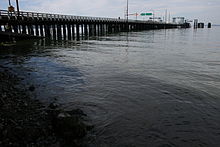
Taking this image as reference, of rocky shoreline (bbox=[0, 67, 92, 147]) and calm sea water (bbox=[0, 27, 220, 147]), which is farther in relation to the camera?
calm sea water (bbox=[0, 27, 220, 147])

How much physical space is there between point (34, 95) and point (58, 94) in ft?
3.18

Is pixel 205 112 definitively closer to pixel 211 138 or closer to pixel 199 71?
pixel 211 138

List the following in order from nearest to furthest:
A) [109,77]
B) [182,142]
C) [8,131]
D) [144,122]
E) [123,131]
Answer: [8,131] < [182,142] < [123,131] < [144,122] < [109,77]

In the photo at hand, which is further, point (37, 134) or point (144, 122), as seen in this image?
point (144, 122)

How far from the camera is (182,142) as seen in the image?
4.85m

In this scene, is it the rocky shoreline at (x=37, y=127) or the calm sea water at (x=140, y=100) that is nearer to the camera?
the rocky shoreline at (x=37, y=127)

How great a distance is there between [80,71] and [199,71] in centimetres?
799

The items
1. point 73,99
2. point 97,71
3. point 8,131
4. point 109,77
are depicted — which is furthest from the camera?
point 97,71

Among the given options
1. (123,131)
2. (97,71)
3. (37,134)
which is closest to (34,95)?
(37,134)

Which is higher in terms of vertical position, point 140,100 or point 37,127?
point 37,127

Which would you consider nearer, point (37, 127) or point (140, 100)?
point (37, 127)

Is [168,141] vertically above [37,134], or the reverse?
[37,134]

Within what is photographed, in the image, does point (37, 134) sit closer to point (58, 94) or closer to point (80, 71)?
point (58, 94)

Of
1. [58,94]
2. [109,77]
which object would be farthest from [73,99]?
[109,77]
